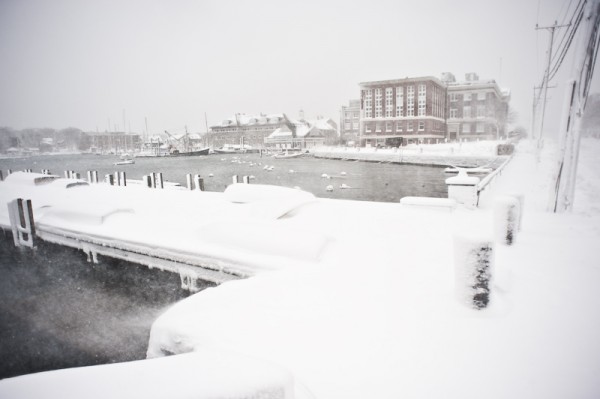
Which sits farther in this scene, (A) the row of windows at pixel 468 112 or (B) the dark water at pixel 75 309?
(A) the row of windows at pixel 468 112

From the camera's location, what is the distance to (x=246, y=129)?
100125mm

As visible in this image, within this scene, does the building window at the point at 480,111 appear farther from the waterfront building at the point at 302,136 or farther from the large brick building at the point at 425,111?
the waterfront building at the point at 302,136

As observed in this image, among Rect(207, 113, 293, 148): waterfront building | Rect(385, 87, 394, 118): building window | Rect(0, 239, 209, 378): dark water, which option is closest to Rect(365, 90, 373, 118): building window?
Rect(385, 87, 394, 118): building window

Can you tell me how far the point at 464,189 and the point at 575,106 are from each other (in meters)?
3.33

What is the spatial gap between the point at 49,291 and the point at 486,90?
69.4 meters

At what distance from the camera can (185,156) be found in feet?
266

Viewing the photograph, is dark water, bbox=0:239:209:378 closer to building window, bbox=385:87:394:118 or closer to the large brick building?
the large brick building

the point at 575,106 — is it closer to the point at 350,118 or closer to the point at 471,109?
the point at 471,109

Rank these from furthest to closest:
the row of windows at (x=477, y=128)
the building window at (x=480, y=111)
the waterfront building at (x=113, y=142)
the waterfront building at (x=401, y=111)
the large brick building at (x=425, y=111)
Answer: the waterfront building at (x=113, y=142)
the row of windows at (x=477, y=128)
the building window at (x=480, y=111)
the large brick building at (x=425, y=111)
the waterfront building at (x=401, y=111)

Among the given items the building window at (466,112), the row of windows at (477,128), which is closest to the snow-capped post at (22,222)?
the row of windows at (477,128)

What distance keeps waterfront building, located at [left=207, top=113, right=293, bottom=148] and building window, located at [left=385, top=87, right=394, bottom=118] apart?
133 feet

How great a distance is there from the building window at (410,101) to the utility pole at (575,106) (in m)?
49.9

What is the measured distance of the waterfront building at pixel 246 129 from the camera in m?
96.4

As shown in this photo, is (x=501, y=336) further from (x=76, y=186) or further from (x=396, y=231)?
(x=76, y=186)
